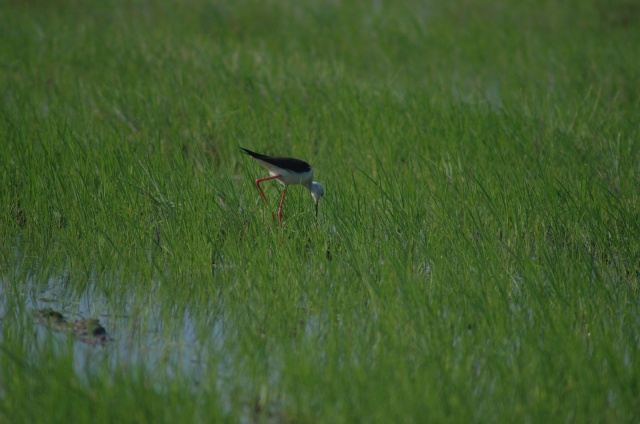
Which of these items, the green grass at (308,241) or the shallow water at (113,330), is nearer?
the green grass at (308,241)

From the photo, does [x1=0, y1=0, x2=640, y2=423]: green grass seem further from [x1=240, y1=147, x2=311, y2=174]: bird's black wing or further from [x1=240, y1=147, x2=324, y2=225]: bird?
[x1=240, y1=147, x2=311, y2=174]: bird's black wing

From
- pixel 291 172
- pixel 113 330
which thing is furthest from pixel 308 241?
pixel 113 330

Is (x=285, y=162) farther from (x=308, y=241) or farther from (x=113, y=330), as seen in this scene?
(x=113, y=330)

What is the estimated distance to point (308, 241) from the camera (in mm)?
5164

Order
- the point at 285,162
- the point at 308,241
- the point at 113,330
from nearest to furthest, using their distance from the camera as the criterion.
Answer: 1. the point at 113,330
2. the point at 308,241
3. the point at 285,162

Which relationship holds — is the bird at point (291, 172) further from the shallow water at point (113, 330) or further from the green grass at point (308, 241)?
the shallow water at point (113, 330)

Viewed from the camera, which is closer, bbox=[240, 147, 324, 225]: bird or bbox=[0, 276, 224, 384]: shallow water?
bbox=[0, 276, 224, 384]: shallow water

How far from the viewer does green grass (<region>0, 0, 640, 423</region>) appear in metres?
3.11

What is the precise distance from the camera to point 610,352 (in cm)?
334

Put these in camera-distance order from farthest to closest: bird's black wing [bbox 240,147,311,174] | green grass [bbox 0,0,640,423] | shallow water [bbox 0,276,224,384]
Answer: bird's black wing [bbox 240,147,311,174] → shallow water [bbox 0,276,224,384] → green grass [bbox 0,0,640,423]

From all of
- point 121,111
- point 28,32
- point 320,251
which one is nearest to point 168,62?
point 121,111

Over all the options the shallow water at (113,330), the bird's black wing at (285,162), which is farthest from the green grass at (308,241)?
the bird's black wing at (285,162)

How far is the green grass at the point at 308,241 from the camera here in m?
3.11

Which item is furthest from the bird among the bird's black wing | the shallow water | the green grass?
the shallow water
